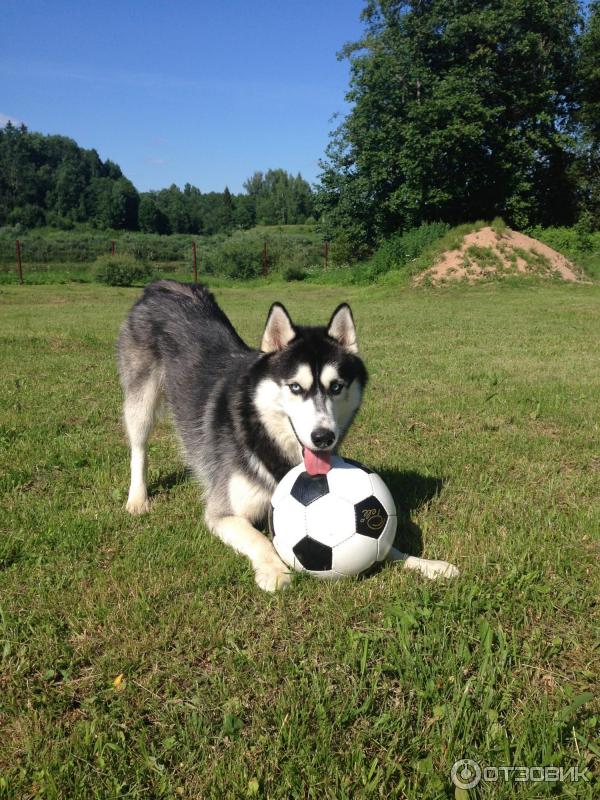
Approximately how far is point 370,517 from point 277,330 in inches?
50.4

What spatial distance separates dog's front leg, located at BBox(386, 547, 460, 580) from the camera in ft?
9.64

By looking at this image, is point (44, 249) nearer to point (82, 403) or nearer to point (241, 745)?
point (82, 403)

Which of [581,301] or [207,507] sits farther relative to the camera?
[581,301]

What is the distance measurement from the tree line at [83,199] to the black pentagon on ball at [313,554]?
77.3m

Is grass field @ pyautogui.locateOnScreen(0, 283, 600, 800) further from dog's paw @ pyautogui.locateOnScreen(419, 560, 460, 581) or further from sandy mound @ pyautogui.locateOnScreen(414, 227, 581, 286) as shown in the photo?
sandy mound @ pyautogui.locateOnScreen(414, 227, 581, 286)

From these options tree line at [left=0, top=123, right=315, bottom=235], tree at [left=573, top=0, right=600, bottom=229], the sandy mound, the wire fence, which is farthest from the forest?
tree line at [left=0, top=123, right=315, bottom=235]

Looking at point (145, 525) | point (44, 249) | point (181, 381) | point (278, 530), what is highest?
point (44, 249)

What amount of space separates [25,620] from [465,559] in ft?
7.35

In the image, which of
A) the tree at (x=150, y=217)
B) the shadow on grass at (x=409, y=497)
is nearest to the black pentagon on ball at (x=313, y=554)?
the shadow on grass at (x=409, y=497)

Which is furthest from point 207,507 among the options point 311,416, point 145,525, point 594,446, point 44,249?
point 44,249

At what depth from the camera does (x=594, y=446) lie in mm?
5059

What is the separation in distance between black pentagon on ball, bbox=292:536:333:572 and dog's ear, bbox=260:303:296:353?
1226 millimetres

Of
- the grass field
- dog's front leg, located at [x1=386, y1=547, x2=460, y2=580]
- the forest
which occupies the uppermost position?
the forest

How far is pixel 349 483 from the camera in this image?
9.95 feet
